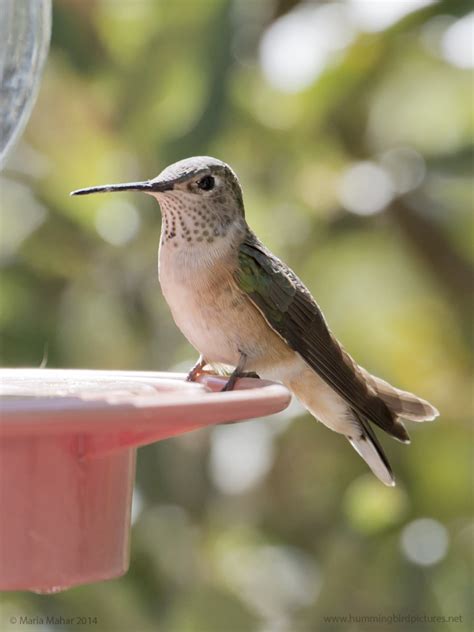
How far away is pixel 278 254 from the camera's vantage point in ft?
15.0

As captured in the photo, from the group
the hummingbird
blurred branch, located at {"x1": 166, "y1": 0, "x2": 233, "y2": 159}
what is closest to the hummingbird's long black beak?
the hummingbird

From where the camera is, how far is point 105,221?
169 inches

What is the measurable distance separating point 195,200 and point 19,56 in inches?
22.3

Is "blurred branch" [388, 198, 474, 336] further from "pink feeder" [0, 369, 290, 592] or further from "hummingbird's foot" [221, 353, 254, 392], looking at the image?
"pink feeder" [0, 369, 290, 592]

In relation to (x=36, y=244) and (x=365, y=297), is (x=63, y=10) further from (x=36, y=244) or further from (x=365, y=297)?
(x=365, y=297)

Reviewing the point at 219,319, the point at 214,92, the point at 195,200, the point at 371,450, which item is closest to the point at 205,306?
the point at 219,319

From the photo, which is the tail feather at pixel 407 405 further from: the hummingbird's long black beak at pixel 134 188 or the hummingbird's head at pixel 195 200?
the hummingbird's long black beak at pixel 134 188

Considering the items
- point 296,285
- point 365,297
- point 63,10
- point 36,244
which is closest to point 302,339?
point 296,285

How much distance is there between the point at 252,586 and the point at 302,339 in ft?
6.57

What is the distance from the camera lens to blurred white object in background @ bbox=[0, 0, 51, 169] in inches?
111

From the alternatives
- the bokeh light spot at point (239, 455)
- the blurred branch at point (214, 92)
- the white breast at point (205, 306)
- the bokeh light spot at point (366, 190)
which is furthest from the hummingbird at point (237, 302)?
the bokeh light spot at point (366, 190)

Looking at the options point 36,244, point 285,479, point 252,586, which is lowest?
point 252,586

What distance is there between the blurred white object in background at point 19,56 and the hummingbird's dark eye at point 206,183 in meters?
0.47

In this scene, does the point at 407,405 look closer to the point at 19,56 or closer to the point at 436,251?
the point at 19,56
